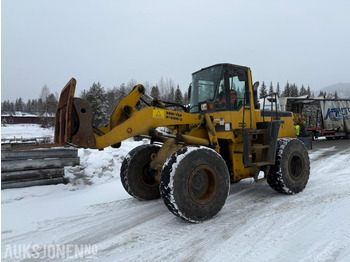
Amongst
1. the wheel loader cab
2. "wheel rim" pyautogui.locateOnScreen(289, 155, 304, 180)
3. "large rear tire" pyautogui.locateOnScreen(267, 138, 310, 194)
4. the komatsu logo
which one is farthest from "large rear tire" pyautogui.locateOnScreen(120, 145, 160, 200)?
the komatsu logo

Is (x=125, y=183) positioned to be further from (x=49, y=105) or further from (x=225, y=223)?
(x=49, y=105)

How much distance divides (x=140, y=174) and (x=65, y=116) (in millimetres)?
2201

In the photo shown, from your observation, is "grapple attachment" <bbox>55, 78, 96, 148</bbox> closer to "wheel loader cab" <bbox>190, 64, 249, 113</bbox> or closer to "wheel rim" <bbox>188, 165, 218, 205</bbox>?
"wheel rim" <bbox>188, 165, 218, 205</bbox>

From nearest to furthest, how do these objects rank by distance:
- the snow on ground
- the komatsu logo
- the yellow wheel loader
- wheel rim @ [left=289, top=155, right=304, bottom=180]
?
the snow on ground
the yellow wheel loader
wheel rim @ [left=289, top=155, right=304, bottom=180]
the komatsu logo

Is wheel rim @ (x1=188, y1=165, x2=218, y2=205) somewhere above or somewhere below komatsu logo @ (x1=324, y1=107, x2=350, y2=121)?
below

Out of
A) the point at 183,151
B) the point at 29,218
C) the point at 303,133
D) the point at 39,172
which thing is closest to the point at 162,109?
the point at 183,151

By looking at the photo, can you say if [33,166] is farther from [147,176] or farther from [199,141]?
[199,141]

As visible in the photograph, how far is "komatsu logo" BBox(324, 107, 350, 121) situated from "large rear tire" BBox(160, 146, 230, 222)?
2240cm

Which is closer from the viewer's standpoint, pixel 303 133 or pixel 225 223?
pixel 225 223

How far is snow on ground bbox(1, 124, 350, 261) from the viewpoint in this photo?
3.44 meters

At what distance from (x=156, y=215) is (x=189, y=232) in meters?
0.99

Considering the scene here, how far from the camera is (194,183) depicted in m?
4.59

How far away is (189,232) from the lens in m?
4.09

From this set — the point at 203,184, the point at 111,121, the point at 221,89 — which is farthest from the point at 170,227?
the point at 221,89
